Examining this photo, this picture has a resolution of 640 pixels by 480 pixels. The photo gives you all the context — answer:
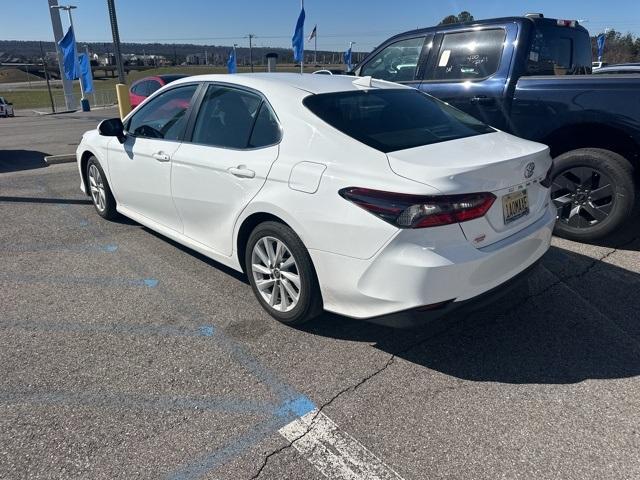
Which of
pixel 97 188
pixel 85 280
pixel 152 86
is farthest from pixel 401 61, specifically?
pixel 152 86

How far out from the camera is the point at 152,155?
412 cm

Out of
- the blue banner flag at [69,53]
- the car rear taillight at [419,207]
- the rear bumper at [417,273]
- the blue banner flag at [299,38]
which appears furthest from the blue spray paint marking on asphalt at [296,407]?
the blue banner flag at [69,53]

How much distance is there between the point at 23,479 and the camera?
6.82 ft

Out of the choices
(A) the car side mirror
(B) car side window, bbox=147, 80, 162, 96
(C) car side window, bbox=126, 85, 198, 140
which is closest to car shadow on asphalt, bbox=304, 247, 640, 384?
(C) car side window, bbox=126, 85, 198, 140

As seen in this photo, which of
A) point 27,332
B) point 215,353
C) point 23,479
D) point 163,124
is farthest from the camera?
point 163,124

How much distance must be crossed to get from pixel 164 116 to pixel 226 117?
943 mm

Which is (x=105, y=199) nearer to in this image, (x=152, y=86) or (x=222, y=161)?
(x=222, y=161)

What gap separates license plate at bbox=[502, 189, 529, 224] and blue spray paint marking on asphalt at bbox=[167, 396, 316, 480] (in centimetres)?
148

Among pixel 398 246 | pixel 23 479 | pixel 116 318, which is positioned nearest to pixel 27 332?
pixel 116 318

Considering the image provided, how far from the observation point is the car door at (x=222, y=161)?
10.6 feet

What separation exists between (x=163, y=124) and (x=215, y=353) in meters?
2.19

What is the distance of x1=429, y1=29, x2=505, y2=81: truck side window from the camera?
5238 mm

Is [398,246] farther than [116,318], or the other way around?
[116,318]

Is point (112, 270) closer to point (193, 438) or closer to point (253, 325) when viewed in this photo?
point (253, 325)
